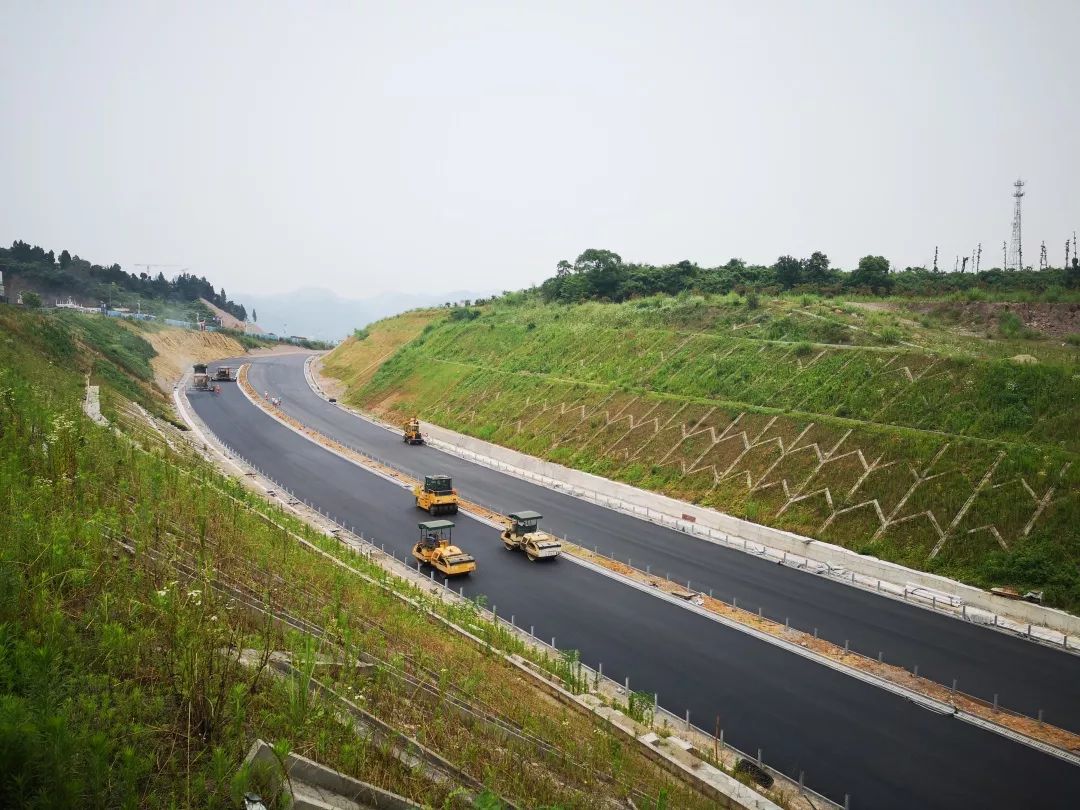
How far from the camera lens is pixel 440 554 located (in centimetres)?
2453

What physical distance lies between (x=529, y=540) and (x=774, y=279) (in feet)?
158

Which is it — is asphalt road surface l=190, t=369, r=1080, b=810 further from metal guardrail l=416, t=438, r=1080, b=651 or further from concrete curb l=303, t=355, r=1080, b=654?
concrete curb l=303, t=355, r=1080, b=654

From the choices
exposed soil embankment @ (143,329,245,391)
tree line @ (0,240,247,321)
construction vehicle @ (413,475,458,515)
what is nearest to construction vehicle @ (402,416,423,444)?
construction vehicle @ (413,475,458,515)

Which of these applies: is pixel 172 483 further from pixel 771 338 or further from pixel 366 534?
pixel 771 338

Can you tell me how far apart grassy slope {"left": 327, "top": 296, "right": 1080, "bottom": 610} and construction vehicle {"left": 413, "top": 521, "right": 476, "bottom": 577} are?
12.9 meters

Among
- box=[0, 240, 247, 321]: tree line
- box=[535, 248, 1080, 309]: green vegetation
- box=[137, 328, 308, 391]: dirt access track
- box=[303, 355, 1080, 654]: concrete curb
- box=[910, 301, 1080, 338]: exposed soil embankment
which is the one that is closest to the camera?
box=[303, 355, 1080, 654]: concrete curb

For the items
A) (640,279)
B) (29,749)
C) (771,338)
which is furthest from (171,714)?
(640,279)

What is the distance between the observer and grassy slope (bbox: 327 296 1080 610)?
24.6m

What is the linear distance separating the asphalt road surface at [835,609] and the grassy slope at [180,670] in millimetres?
9806

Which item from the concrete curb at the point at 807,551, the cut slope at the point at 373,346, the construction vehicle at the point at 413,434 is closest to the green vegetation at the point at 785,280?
the cut slope at the point at 373,346

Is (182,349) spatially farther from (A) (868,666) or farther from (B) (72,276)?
(A) (868,666)

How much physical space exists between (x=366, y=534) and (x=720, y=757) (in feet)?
59.1

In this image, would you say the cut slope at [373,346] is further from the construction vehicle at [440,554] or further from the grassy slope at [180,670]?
the grassy slope at [180,670]

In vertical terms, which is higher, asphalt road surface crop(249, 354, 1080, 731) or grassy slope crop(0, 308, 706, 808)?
grassy slope crop(0, 308, 706, 808)
